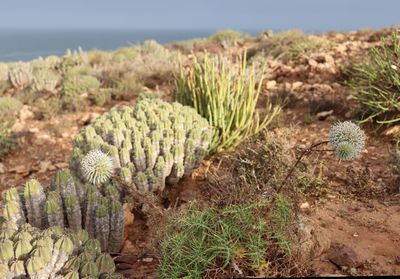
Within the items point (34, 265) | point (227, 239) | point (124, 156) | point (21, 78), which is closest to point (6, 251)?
point (34, 265)

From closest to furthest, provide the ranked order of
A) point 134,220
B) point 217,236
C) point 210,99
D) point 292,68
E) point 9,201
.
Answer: point 217,236, point 9,201, point 134,220, point 210,99, point 292,68

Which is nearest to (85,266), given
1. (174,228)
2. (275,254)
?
(174,228)

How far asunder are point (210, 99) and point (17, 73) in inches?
298

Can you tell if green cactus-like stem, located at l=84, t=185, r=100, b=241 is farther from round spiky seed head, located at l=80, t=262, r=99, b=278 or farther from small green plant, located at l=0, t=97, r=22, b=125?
small green plant, located at l=0, t=97, r=22, b=125

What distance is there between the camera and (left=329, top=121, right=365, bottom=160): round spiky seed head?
10.00ft

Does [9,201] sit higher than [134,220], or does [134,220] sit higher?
[9,201]

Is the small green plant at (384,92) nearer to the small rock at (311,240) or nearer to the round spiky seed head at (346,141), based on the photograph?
the round spiky seed head at (346,141)

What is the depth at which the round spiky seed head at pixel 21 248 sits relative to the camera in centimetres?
278

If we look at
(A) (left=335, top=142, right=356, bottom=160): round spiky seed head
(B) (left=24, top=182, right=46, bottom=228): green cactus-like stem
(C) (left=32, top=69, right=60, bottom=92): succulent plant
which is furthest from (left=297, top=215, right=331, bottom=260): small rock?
(C) (left=32, top=69, right=60, bottom=92): succulent plant

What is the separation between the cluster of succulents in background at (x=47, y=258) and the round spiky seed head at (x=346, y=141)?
62.0 inches

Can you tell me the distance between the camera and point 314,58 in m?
8.75

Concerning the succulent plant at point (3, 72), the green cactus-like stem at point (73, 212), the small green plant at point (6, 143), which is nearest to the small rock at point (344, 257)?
the green cactus-like stem at point (73, 212)

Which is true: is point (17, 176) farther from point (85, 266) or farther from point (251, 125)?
point (85, 266)

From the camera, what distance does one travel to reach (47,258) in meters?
2.75
